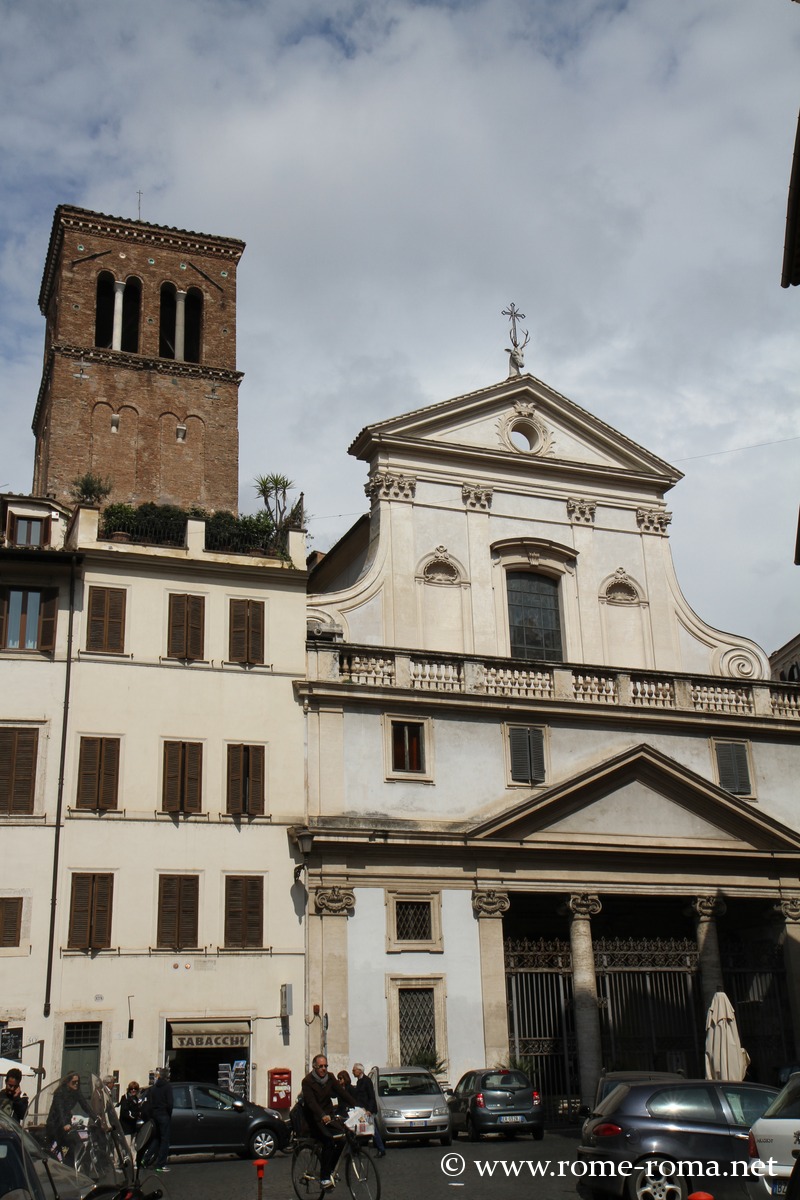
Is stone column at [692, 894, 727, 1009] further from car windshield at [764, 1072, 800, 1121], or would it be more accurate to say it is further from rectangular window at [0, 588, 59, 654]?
car windshield at [764, 1072, 800, 1121]

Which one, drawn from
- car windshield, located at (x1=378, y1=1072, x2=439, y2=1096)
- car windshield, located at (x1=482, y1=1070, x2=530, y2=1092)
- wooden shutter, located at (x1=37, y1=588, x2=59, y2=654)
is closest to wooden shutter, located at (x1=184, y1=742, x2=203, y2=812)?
wooden shutter, located at (x1=37, y1=588, x2=59, y2=654)

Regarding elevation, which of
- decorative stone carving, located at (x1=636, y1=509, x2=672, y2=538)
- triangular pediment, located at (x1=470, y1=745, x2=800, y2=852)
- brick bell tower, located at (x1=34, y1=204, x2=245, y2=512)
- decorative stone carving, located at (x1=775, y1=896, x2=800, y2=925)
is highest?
brick bell tower, located at (x1=34, y1=204, x2=245, y2=512)

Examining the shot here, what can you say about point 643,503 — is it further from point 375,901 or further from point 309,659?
point 375,901

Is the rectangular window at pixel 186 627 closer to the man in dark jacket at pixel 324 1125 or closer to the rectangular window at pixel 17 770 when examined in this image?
the rectangular window at pixel 17 770

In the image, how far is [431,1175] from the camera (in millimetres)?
17531

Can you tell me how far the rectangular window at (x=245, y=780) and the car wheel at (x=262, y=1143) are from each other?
738cm

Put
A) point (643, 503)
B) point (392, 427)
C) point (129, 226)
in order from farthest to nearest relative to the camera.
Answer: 1. point (129, 226)
2. point (643, 503)
3. point (392, 427)

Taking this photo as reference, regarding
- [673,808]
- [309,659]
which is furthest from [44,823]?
[673,808]

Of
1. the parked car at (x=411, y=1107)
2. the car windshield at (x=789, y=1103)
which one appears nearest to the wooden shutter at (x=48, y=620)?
the parked car at (x=411, y=1107)

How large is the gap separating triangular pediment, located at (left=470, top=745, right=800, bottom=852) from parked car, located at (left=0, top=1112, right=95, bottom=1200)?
64.3ft

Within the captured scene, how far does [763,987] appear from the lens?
30281 mm

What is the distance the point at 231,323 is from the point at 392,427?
2288 cm

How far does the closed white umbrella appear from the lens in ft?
80.1

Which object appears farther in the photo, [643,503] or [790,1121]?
[643,503]
